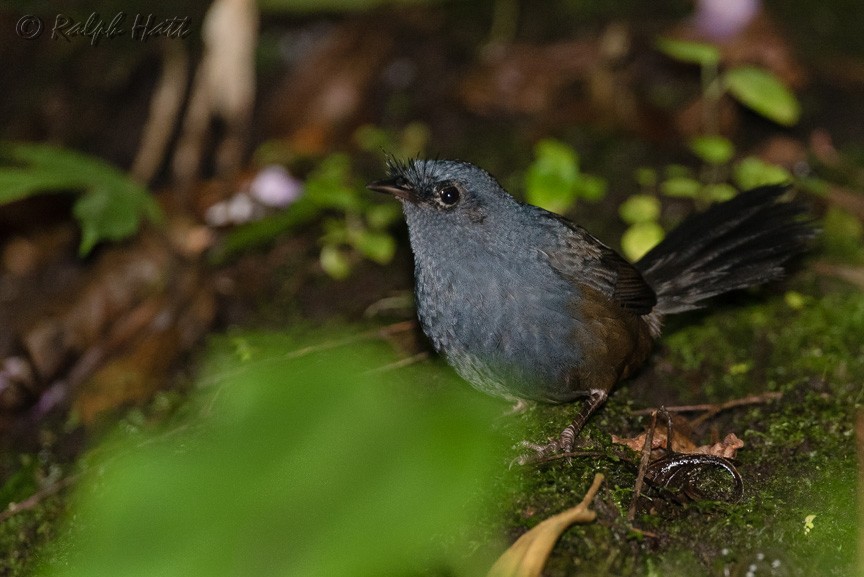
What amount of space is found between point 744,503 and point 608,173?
266 centimetres

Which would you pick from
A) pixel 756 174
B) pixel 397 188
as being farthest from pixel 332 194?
pixel 756 174

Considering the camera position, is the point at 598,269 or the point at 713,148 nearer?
the point at 598,269

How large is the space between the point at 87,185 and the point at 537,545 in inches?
118

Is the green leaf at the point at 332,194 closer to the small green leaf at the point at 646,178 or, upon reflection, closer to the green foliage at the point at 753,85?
the small green leaf at the point at 646,178

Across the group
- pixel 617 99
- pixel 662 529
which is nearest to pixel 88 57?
pixel 617 99

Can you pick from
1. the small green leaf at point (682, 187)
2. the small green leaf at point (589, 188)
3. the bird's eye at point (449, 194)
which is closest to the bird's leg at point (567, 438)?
the bird's eye at point (449, 194)

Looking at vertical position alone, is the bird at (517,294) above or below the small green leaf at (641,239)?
above

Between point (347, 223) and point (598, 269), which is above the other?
point (598, 269)

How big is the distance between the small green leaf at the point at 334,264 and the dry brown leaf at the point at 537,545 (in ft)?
7.65

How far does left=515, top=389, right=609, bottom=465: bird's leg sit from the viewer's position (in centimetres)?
294

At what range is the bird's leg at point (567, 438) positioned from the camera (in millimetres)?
2938

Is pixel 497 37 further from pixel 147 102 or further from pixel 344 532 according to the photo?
pixel 344 532

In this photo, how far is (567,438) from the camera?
9.92 ft

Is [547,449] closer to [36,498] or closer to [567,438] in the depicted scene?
[567,438]
